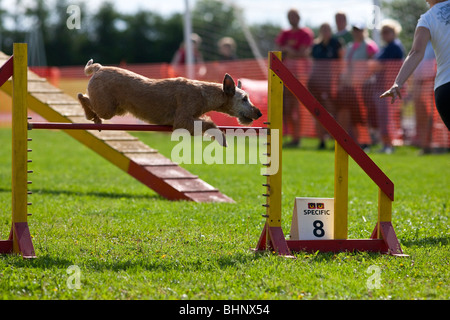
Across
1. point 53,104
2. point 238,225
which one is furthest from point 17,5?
point 238,225

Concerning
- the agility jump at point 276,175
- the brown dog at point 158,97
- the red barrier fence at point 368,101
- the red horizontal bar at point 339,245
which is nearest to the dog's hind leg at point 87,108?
the brown dog at point 158,97

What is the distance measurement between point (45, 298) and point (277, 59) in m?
2.46

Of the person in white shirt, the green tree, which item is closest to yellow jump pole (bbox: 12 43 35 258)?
the person in white shirt

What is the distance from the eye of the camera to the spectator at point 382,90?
13.1m

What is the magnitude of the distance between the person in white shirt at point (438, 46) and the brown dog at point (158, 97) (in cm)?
136

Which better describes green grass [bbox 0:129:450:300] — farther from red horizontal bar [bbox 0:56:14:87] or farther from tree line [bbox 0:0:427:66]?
tree line [bbox 0:0:427:66]

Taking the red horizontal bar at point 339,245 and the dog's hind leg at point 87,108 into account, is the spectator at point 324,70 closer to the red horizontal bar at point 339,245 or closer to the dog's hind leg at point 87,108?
the dog's hind leg at point 87,108

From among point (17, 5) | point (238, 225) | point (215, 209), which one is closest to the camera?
point (238, 225)

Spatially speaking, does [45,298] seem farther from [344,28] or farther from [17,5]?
[17,5]

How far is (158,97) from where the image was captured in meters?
5.26

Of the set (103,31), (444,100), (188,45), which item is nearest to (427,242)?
(444,100)

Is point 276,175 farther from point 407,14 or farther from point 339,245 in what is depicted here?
point 407,14
